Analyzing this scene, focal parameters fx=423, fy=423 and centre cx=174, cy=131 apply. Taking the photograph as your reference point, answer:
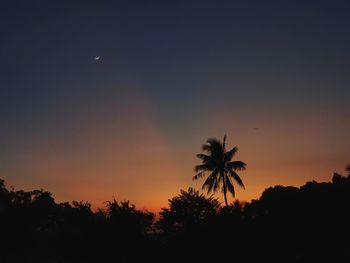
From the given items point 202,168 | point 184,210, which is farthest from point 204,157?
point 184,210

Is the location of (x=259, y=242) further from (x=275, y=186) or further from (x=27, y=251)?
(x=27, y=251)

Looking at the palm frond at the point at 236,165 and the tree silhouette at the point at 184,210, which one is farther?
the palm frond at the point at 236,165

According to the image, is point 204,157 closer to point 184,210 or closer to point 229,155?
point 229,155

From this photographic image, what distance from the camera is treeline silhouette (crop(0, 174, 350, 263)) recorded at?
24.7m

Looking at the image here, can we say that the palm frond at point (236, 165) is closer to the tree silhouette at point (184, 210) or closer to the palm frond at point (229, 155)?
the palm frond at point (229, 155)

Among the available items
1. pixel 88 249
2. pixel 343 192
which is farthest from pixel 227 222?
pixel 88 249

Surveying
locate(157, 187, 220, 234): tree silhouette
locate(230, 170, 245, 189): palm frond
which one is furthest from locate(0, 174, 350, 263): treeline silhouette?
locate(230, 170, 245, 189): palm frond

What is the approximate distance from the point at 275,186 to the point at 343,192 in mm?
9455

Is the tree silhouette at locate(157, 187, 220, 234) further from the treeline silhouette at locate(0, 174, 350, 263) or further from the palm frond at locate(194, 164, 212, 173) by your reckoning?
the palm frond at locate(194, 164, 212, 173)

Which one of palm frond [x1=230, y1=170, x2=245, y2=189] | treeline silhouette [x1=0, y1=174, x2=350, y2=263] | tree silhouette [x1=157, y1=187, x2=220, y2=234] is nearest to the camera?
treeline silhouette [x1=0, y1=174, x2=350, y2=263]

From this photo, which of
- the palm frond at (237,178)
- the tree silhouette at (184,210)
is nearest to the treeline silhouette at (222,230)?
the tree silhouette at (184,210)

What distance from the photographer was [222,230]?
1002 inches

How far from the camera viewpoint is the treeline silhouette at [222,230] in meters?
24.7

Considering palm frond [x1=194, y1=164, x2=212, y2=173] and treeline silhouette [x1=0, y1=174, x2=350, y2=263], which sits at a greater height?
palm frond [x1=194, y1=164, x2=212, y2=173]
